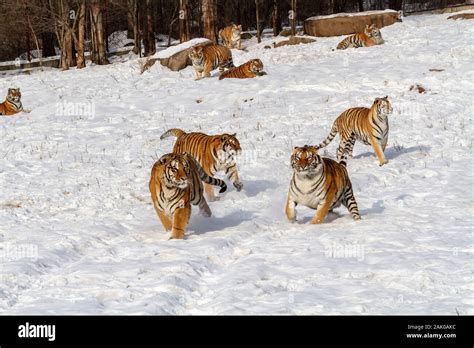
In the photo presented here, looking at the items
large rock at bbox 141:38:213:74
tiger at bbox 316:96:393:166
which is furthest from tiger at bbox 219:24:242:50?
tiger at bbox 316:96:393:166

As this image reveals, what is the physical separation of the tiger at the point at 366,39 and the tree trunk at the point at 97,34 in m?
11.0

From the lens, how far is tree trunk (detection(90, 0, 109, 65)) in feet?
93.0

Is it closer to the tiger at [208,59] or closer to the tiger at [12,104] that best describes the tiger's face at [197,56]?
the tiger at [208,59]

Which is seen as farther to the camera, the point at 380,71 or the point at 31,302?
the point at 380,71

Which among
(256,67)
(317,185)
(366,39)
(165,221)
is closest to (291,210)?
(317,185)

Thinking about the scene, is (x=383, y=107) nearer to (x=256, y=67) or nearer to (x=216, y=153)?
(x=216, y=153)

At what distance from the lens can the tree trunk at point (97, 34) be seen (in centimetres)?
2836

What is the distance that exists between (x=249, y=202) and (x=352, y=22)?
2040cm

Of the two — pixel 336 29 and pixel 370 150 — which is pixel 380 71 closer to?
pixel 370 150

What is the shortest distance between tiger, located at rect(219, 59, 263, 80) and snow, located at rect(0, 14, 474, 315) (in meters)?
0.46

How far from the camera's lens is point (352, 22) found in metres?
28.2

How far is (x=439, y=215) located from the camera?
8.37 meters
